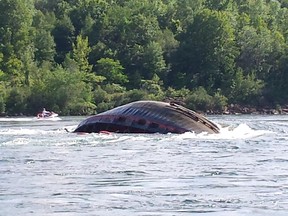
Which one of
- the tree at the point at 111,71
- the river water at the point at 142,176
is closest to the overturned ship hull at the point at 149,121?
the river water at the point at 142,176

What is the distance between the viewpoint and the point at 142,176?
44562 millimetres

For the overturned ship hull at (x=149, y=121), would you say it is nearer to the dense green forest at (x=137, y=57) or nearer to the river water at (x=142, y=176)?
the river water at (x=142, y=176)

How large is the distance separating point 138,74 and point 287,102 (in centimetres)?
2433

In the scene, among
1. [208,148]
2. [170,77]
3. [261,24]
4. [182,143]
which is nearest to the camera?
[208,148]

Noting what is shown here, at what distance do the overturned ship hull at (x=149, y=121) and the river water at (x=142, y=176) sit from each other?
7665mm

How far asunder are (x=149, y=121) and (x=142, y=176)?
33996mm

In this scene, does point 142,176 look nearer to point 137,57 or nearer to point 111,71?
point 111,71

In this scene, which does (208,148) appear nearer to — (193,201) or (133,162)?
(133,162)

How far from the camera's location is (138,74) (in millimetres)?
167125

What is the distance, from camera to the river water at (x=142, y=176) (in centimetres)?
3541

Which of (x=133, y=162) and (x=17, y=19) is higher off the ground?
(x=17, y=19)

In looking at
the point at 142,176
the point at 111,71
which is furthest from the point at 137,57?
the point at 142,176

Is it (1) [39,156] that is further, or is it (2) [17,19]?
(2) [17,19]

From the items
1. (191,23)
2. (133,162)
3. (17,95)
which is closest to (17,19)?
(17,95)
